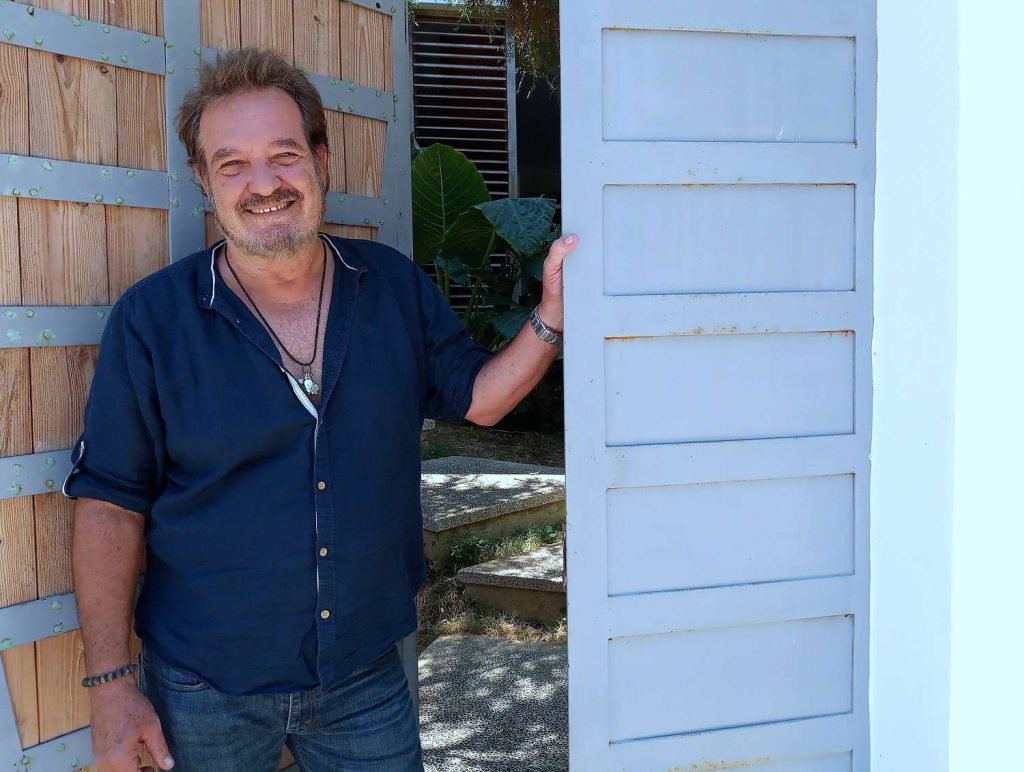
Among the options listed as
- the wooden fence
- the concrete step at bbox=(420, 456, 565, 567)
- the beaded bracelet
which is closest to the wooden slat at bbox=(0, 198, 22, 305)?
the wooden fence

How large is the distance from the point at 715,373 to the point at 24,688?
1510 mm

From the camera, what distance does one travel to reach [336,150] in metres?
2.59

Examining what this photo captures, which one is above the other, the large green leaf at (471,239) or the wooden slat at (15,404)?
the large green leaf at (471,239)

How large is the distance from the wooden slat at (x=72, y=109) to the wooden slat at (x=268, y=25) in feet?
1.29

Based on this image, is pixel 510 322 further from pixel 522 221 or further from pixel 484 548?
pixel 484 548

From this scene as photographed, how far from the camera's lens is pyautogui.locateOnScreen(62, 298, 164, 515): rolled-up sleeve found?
6.31ft

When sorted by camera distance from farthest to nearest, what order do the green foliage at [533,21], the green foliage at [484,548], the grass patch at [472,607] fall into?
the green foliage at [484,548]
the green foliage at [533,21]
the grass patch at [472,607]

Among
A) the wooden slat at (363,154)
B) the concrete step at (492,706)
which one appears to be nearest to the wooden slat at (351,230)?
the wooden slat at (363,154)

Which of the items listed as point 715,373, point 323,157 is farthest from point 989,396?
point 323,157

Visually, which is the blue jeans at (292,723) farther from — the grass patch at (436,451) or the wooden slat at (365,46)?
the grass patch at (436,451)

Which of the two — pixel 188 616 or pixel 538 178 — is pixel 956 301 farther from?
pixel 538 178

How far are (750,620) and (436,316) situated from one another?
929 millimetres

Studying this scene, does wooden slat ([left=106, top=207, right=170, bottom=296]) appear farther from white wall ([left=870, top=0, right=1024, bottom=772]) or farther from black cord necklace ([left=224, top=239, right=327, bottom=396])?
white wall ([left=870, top=0, right=1024, bottom=772])

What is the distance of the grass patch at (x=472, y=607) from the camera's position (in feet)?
14.9
